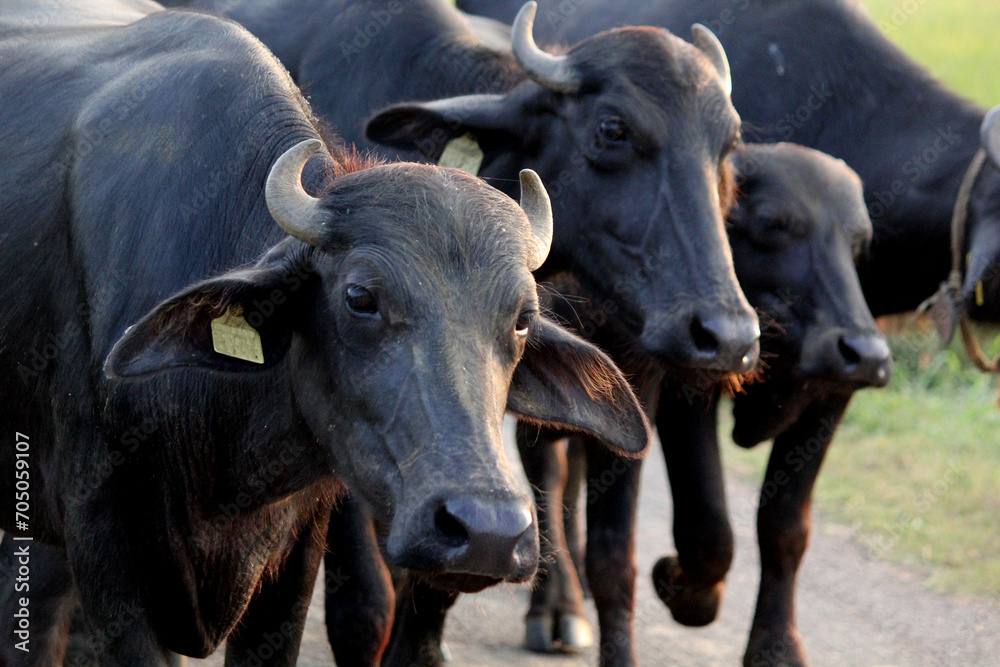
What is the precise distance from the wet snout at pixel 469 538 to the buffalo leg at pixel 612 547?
2.52m

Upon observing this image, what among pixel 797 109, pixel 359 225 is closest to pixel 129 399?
pixel 359 225

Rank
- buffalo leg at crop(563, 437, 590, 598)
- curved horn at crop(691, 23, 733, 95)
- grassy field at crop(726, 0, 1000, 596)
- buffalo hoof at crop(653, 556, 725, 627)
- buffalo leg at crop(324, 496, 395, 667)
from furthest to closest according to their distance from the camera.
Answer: grassy field at crop(726, 0, 1000, 596) → buffalo leg at crop(563, 437, 590, 598) → buffalo hoof at crop(653, 556, 725, 627) → curved horn at crop(691, 23, 733, 95) → buffalo leg at crop(324, 496, 395, 667)

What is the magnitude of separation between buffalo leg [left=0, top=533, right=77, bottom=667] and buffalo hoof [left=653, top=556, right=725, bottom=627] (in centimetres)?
248

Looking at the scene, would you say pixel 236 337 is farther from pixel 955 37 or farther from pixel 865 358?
pixel 955 37

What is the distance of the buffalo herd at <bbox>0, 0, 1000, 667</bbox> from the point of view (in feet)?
9.48

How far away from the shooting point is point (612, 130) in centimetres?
468

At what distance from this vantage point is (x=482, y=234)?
292 centimetres

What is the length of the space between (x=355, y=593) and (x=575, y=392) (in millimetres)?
1444

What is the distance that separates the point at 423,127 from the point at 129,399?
2.07 m

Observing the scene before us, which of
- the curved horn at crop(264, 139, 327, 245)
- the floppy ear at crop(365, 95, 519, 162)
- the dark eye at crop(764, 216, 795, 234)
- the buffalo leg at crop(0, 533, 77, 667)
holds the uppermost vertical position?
the curved horn at crop(264, 139, 327, 245)

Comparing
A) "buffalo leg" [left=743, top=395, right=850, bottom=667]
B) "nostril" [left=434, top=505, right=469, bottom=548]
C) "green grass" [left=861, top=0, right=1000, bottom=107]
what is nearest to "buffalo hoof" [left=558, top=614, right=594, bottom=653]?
"buffalo leg" [left=743, top=395, right=850, bottom=667]

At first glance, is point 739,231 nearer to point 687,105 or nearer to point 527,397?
point 687,105

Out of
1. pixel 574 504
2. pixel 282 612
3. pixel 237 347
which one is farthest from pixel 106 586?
pixel 574 504

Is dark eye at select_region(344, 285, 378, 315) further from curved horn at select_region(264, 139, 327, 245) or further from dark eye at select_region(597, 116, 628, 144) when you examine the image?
dark eye at select_region(597, 116, 628, 144)
